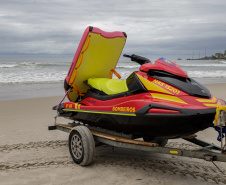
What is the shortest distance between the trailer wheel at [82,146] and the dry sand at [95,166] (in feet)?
0.37

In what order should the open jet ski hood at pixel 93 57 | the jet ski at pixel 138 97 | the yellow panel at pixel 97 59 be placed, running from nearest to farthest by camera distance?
the jet ski at pixel 138 97
the open jet ski hood at pixel 93 57
the yellow panel at pixel 97 59

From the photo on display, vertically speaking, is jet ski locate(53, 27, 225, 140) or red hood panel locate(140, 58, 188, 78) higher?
red hood panel locate(140, 58, 188, 78)

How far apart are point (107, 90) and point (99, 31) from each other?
0.97 meters

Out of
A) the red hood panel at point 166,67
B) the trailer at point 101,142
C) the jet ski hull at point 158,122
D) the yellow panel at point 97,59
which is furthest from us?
the yellow panel at point 97,59

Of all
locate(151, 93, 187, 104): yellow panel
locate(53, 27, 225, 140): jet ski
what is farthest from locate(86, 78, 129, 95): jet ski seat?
locate(151, 93, 187, 104): yellow panel

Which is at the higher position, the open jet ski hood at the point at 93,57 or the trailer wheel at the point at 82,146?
the open jet ski hood at the point at 93,57

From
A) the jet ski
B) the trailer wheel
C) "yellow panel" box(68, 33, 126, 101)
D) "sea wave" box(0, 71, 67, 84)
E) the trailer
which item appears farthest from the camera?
"sea wave" box(0, 71, 67, 84)

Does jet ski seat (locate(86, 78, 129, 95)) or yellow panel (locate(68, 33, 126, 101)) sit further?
yellow panel (locate(68, 33, 126, 101))

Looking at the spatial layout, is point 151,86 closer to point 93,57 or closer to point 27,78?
point 93,57

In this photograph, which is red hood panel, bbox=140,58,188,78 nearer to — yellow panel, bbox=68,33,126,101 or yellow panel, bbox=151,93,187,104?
yellow panel, bbox=151,93,187,104

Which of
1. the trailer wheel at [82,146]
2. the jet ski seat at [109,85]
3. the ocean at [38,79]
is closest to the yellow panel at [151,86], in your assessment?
the jet ski seat at [109,85]

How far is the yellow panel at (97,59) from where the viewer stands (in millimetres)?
4910

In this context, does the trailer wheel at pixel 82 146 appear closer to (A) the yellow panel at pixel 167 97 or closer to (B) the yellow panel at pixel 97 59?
(B) the yellow panel at pixel 97 59

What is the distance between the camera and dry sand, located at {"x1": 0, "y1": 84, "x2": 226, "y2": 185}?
3828 millimetres
